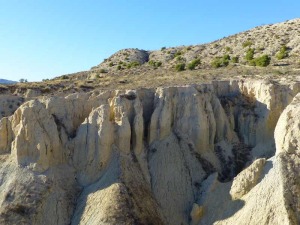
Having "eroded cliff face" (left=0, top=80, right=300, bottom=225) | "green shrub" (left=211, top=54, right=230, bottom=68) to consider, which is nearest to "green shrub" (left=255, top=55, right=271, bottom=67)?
"green shrub" (left=211, top=54, right=230, bottom=68)

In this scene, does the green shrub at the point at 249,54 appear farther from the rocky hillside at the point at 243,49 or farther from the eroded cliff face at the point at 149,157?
the eroded cliff face at the point at 149,157

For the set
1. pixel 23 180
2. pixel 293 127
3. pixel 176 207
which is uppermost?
pixel 293 127

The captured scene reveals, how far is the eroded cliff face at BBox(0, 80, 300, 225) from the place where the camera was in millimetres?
28156

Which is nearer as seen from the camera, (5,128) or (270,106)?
(5,128)

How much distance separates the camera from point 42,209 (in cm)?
2883

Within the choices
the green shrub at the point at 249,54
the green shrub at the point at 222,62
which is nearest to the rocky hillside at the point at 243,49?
the green shrub at the point at 249,54

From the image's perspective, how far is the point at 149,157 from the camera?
110 ft

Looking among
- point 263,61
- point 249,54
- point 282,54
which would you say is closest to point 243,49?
point 249,54

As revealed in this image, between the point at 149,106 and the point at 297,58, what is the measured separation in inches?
1076

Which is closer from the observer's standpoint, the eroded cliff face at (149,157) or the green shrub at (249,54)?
the eroded cliff face at (149,157)

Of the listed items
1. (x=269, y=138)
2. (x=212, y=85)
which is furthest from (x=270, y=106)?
(x=212, y=85)

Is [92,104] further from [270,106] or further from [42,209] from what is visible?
[270,106]

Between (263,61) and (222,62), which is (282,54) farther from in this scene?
(222,62)

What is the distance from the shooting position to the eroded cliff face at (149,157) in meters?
28.2
